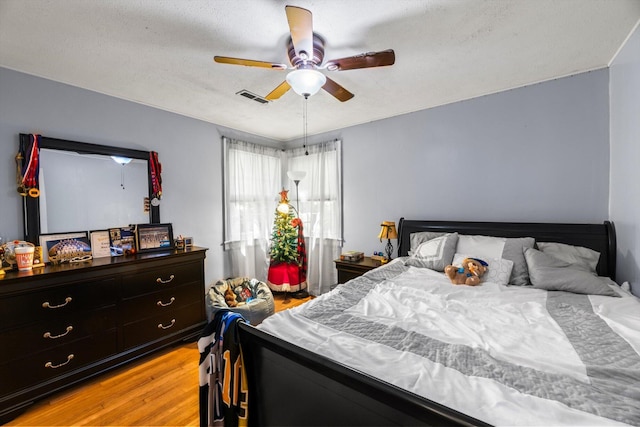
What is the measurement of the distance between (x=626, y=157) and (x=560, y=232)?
0.71 meters

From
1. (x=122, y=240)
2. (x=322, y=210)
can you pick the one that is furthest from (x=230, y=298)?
(x=322, y=210)

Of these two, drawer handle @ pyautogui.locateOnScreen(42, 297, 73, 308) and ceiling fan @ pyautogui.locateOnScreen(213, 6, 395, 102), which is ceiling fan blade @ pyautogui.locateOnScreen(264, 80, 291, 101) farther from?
drawer handle @ pyautogui.locateOnScreen(42, 297, 73, 308)

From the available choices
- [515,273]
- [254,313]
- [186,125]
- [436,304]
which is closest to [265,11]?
[436,304]

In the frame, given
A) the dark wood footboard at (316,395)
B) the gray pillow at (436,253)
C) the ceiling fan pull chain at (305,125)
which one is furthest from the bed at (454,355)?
the ceiling fan pull chain at (305,125)

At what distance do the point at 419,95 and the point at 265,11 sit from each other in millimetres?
1813

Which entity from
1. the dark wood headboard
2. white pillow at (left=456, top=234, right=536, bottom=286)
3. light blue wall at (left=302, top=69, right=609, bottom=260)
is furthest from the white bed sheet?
light blue wall at (left=302, top=69, right=609, bottom=260)

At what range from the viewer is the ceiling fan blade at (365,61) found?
1.61 m

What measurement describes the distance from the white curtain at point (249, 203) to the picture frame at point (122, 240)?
46.1 inches

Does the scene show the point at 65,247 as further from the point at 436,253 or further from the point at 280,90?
the point at 436,253

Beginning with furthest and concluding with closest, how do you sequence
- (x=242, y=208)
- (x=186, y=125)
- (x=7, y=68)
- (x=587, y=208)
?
1. (x=242, y=208)
2. (x=186, y=125)
3. (x=587, y=208)
4. (x=7, y=68)

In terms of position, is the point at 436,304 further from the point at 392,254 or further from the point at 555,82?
the point at 555,82

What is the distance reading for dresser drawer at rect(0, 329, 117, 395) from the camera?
182 centimetres

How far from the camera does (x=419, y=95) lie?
9.09 feet

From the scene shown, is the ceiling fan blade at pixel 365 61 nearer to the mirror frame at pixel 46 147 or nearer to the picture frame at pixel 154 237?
the mirror frame at pixel 46 147
